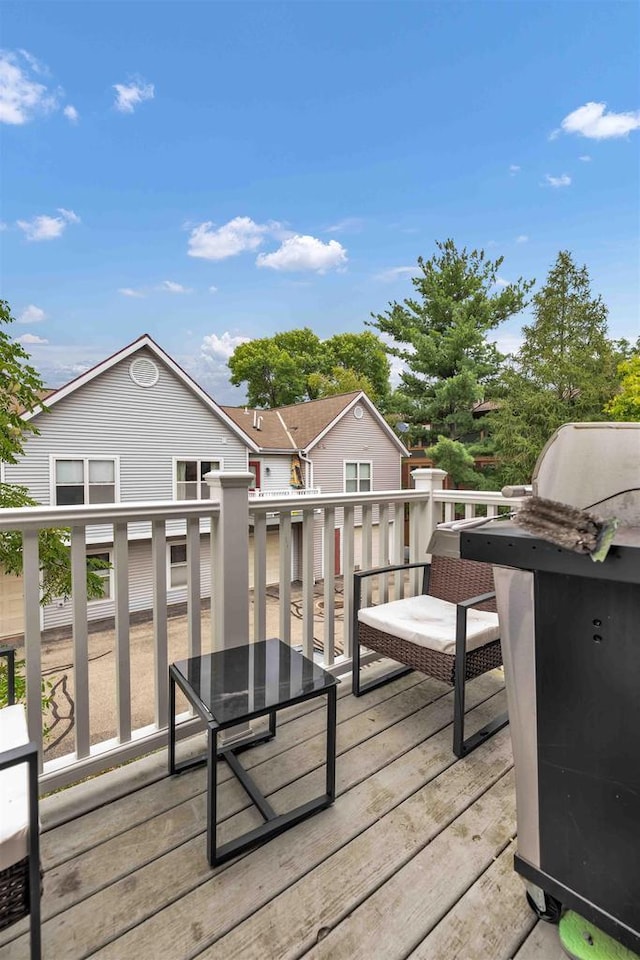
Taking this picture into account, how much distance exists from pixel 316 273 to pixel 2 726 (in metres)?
26.0

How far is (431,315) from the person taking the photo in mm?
14016

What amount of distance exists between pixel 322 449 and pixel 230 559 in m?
12.1

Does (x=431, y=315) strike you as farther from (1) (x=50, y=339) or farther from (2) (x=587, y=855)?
(2) (x=587, y=855)

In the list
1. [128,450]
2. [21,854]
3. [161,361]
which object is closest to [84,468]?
[128,450]

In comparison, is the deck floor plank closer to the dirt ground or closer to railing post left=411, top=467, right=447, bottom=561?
railing post left=411, top=467, right=447, bottom=561

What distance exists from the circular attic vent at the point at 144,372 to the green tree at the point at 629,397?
1063 cm

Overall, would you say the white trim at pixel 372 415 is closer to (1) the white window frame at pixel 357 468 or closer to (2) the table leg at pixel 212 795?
(1) the white window frame at pixel 357 468

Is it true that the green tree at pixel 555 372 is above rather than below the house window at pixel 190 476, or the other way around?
above

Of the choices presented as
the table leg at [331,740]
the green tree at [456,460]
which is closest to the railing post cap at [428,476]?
the table leg at [331,740]

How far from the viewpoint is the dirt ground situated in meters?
6.45

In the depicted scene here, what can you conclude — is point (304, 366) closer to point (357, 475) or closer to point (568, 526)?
point (357, 475)

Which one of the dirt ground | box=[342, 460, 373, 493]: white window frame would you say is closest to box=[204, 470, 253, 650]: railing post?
the dirt ground

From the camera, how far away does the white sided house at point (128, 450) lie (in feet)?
32.1

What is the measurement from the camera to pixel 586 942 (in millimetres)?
1064
